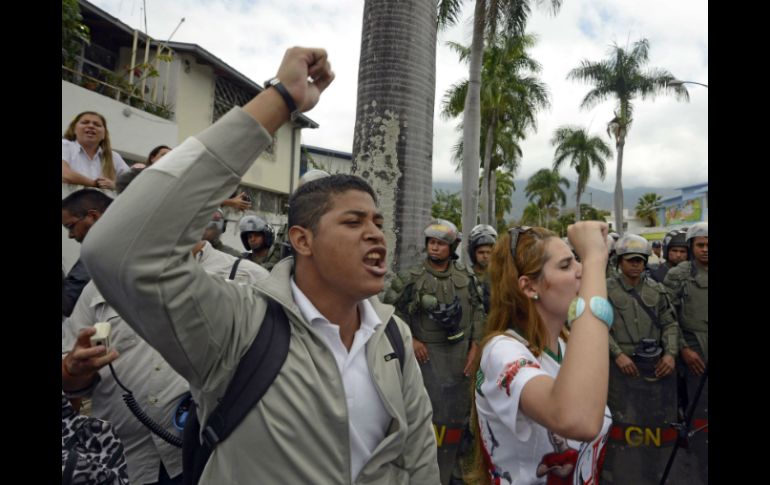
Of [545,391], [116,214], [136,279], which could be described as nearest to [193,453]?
[136,279]

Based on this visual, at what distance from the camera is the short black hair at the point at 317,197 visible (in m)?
1.89

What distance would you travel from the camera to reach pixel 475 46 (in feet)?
48.0

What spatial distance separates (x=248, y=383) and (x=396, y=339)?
69cm

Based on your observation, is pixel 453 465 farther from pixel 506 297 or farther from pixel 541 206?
pixel 541 206

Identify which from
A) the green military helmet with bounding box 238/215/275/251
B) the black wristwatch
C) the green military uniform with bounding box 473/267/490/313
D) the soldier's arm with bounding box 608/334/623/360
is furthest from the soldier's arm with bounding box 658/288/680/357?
the black wristwatch

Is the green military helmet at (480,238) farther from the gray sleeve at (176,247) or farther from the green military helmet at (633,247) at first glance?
the gray sleeve at (176,247)

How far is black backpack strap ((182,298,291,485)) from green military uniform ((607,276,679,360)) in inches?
177

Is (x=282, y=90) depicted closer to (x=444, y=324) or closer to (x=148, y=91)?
(x=444, y=324)

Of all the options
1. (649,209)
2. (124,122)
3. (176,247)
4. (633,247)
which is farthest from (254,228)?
(649,209)

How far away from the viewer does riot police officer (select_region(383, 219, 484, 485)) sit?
4.74m

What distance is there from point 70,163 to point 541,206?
66462 millimetres

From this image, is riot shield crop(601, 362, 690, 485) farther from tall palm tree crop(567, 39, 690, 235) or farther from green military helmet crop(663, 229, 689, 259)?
tall palm tree crop(567, 39, 690, 235)

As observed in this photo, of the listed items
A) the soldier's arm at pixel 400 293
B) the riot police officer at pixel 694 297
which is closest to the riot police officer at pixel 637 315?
the riot police officer at pixel 694 297

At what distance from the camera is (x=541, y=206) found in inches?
2589
